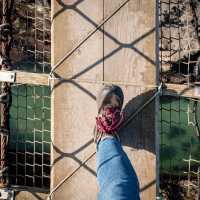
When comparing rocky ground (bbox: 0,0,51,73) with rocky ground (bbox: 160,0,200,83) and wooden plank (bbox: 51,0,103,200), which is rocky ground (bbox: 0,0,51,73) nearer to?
rocky ground (bbox: 160,0,200,83)

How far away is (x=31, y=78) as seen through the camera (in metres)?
4.96

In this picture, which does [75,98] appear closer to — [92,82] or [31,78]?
[92,82]

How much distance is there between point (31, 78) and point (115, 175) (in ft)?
5.20

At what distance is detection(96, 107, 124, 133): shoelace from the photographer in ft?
15.1

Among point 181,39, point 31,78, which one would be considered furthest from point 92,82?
point 181,39

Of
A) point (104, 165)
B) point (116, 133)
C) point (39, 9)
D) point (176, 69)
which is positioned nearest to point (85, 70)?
point (116, 133)

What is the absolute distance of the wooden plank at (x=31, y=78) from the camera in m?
4.93

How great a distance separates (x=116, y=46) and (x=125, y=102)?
19.3 inches

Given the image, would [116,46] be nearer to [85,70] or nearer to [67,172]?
[85,70]

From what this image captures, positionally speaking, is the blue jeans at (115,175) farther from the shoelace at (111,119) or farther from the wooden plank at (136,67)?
the wooden plank at (136,67)

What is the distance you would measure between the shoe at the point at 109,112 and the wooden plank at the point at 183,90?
0.41 m

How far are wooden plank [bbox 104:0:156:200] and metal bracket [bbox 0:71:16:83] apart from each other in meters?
0.84

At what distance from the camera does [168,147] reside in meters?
7.55

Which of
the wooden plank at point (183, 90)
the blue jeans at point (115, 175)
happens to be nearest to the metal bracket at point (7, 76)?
the blue jeans at point (115, 175)
